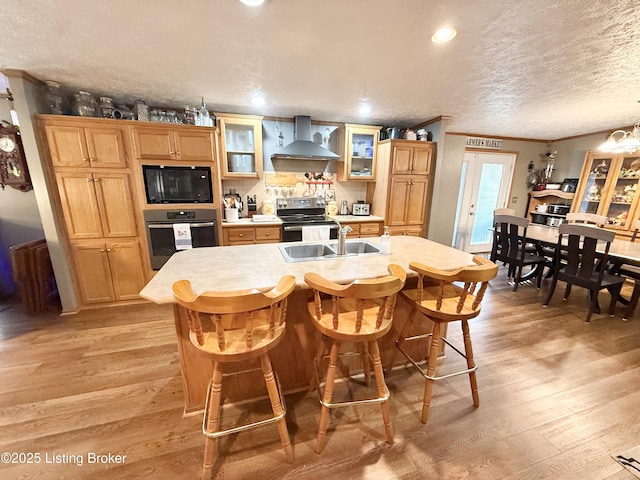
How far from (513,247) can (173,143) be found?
465cm

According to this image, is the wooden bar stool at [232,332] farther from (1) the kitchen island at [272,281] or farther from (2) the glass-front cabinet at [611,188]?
(2) the glass-front cabinet at [611,188]

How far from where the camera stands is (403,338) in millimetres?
1788

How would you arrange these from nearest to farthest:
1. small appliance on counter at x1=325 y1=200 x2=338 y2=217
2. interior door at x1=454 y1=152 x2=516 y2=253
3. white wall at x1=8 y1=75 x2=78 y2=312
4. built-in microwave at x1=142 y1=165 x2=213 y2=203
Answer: white wall at x1=8 y1=75 x2=78 y2=312
built-in microwave at x1=142 y1=165 x2=213 y2=203
small appliance on counter at x1=325 y1=200 x2=338 y2=217
interior door at x1=454 y1=152 x2=516 y2=253

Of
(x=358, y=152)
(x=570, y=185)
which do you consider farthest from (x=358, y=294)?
(x=570, y=185)

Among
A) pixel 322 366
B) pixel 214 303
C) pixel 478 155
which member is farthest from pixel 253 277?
pixel 478 155

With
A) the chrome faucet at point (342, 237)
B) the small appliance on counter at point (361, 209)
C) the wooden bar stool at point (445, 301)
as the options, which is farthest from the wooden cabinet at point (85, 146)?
the wooden bar stool at point (445, 301)

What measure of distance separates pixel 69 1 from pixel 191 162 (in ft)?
5.44

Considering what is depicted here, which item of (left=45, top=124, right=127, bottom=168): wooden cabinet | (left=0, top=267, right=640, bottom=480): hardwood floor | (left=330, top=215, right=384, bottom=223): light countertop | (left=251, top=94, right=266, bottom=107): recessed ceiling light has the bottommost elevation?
(left=0, top=267, right=640, bottom=480): hardwood floor

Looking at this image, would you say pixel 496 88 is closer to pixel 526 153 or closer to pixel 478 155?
pixel 478 155

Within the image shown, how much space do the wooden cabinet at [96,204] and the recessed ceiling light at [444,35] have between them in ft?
10.4

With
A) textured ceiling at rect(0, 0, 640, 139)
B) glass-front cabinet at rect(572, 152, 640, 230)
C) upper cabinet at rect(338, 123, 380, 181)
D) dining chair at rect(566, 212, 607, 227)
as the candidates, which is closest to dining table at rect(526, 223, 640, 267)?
dining chair at rect(566, 212, 607, 227)

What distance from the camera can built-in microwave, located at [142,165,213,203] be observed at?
9.25 ft

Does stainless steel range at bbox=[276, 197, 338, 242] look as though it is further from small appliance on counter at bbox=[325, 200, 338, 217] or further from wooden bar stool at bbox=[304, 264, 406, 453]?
wooden bar stool at bbox=[304, 264, 406, 453]

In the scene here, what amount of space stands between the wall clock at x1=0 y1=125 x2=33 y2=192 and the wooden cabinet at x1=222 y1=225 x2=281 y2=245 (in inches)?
87.9
